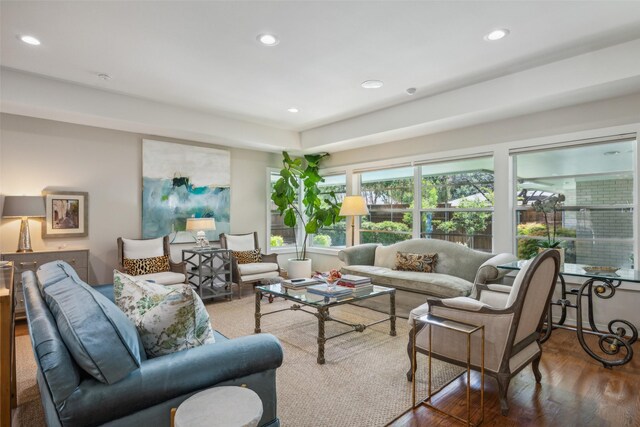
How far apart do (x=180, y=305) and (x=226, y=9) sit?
2127 millimetres

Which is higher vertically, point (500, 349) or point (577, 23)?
point (577, 23)

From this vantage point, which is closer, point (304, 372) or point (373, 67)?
point (304, 372)

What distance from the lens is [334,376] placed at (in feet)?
8.59

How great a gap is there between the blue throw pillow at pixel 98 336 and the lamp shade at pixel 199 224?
11.8 feet

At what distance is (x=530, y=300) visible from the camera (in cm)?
217

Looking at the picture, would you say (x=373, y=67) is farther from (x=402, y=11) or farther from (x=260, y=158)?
(x=260, y=158)

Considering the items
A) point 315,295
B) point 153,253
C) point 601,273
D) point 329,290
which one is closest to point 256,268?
point 153,253

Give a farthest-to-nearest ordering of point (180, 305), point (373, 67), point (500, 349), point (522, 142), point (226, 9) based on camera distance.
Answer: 1. point (522, 142)
2. point (373, 67)
3. point (226, 9)
4. point (500, 349)
5. point (180, 305)

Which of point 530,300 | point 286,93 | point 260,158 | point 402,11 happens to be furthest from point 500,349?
point 260,158

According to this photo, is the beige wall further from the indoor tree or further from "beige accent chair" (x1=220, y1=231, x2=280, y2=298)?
the indoor tree

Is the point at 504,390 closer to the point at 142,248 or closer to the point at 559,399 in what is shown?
the point at 559,399

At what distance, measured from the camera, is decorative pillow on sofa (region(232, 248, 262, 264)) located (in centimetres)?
540

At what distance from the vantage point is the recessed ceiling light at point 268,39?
2.88 metres

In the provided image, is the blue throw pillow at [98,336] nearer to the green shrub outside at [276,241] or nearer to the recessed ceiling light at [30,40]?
the recessed ceiling light at [30,40]
